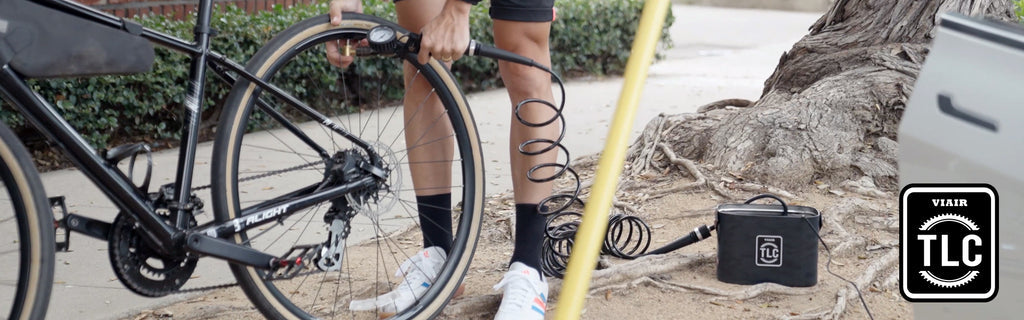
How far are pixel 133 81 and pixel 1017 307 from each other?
4809 millimetres

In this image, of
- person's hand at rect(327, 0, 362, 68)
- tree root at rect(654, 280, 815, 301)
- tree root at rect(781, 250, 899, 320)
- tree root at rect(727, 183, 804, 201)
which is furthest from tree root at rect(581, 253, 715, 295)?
person's hand at rect(327, 0, 362, 68)

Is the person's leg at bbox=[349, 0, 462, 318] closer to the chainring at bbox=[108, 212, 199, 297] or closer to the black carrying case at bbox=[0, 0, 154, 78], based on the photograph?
the chainring at bbox=[108, 212, 199, 297]

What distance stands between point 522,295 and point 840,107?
2238 mm

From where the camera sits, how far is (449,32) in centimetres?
268

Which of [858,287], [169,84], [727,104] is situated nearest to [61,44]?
[858,287]

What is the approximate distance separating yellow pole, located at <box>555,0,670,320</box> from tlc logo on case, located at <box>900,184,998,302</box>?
543 mm

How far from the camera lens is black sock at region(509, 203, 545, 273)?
118 inches

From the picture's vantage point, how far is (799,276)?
3258 millimetres

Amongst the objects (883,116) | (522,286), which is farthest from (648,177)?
(522,286)

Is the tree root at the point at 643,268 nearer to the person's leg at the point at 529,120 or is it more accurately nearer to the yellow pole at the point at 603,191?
the person's leg at the point at 529,120

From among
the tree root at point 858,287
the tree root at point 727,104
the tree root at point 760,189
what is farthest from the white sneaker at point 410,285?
the tree root at point 727,104

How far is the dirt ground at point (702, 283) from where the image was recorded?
3.10m

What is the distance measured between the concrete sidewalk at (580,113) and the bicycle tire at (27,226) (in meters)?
1.18

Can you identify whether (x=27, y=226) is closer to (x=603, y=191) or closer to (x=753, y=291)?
(x=603, y=191)
